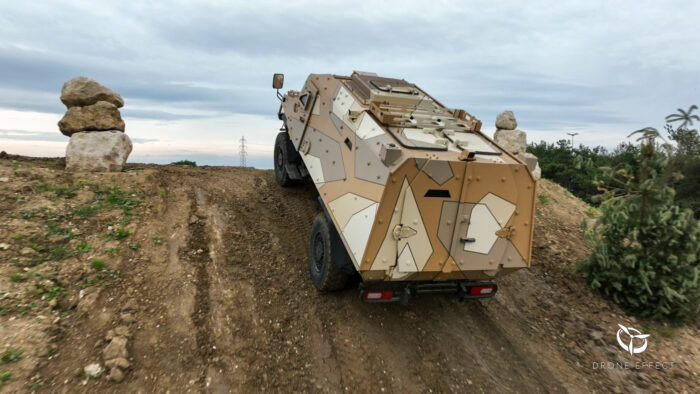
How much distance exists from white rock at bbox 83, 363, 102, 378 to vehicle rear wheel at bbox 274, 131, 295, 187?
5243 millimetres

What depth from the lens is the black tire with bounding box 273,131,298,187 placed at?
8.48 metres

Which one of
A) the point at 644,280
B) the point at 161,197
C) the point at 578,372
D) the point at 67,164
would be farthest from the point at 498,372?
the point at 67,164

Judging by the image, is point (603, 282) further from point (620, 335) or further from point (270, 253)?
point (270, 253)

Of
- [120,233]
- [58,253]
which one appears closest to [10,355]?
[58,253]

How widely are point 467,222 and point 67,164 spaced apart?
7.85 m

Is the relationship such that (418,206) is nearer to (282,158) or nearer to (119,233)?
(119,233)

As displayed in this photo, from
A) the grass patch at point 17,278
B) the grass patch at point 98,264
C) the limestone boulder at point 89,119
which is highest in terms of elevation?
the limestone boulder at point 89,119

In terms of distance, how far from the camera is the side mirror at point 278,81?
26.8 ft

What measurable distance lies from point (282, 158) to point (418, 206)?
5515 millimetres

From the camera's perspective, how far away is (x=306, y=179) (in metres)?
8.92

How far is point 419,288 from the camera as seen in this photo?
14.9 ft

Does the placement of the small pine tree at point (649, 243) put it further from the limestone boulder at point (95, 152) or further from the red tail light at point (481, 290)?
the limestone boulder at point (95, 152)

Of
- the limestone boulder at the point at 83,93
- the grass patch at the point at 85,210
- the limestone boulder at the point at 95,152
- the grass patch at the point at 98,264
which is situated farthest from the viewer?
the limestone boulder at the point at 83,93

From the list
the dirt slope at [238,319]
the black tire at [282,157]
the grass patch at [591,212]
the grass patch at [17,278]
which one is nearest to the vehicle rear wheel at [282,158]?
the black tire at [282,157]
